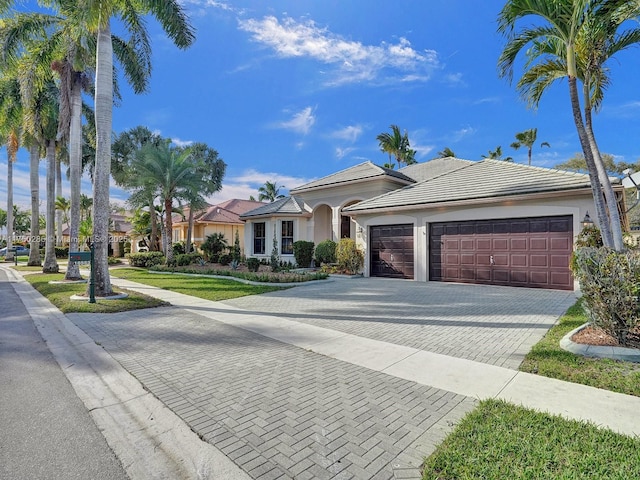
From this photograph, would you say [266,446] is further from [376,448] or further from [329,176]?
[329,176]

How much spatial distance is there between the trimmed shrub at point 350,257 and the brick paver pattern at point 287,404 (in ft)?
38.1

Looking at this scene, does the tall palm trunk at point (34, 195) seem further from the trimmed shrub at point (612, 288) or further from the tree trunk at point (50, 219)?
the trimmed shrub at point (612, 288)

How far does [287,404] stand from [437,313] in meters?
5.85

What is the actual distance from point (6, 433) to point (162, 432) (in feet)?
5.10

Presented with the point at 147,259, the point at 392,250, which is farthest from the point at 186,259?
the point at 392,250

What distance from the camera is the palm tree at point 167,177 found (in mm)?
22578

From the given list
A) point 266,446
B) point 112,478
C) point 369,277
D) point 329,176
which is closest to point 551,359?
point 266,446

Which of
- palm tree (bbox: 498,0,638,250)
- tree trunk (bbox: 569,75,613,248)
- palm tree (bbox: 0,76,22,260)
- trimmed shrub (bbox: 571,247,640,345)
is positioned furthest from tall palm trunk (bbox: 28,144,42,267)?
trimmed shrub (bbox: 571,247,640,345)

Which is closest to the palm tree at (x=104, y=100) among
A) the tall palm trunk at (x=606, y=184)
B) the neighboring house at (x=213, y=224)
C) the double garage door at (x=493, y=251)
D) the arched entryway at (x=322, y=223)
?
the double garage door at (x=493, y=251)

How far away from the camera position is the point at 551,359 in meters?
5.18

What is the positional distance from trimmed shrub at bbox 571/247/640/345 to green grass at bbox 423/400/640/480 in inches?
116

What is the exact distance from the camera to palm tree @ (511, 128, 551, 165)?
39375 millimetres

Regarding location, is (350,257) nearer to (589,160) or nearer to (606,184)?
(606,184)

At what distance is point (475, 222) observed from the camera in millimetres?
14180
